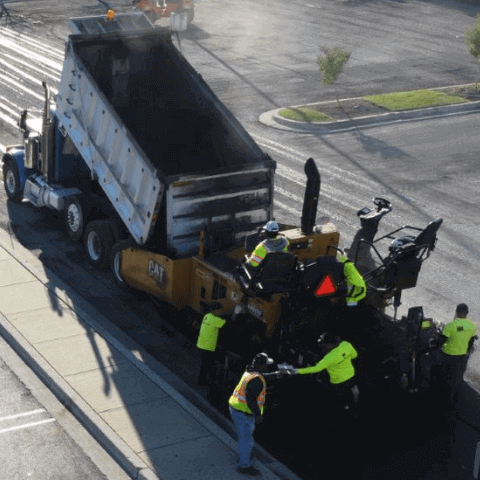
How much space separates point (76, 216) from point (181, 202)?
12.8ft

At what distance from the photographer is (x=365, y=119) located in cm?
3086

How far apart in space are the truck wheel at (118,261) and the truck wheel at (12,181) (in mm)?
4677

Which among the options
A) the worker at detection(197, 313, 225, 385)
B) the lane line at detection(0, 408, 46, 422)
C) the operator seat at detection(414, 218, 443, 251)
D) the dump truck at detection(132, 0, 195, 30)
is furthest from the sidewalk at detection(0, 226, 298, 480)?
the dump truck at detection(132, 0, 195, 30)

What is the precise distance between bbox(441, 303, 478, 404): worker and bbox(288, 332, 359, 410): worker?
74.6 inches

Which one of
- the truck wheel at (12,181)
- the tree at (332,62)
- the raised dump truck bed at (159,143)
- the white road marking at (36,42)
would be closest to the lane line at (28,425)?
the raised dump truck bed at (159,143)

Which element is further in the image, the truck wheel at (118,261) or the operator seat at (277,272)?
the truck wheel at (118,261)

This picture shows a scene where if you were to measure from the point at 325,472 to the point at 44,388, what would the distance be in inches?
175

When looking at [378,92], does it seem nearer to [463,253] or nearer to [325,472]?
[463,253]

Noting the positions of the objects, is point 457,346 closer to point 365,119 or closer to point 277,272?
point 277,272

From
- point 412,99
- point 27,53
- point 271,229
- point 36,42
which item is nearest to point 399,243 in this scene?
point 271,229

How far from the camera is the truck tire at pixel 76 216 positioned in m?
19.7

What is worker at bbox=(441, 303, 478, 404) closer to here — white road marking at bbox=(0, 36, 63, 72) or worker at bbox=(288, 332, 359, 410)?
worker at bbox=(288, 332, 359, 410)

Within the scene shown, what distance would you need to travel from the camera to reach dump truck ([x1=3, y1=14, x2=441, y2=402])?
14898 millimetres

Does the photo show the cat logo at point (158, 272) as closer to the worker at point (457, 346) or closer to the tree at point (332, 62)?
the worker at point (457, 346)
